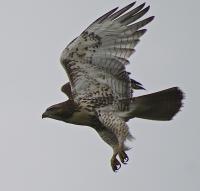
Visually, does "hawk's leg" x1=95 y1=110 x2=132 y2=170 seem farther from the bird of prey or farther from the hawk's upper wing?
the hawk's upper wing

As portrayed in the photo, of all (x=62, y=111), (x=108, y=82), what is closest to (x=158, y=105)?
(x=108, y=82)

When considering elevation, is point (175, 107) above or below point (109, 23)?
below

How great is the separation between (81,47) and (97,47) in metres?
0.22

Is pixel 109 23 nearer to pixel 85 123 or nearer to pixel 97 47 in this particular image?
pixel 97 47

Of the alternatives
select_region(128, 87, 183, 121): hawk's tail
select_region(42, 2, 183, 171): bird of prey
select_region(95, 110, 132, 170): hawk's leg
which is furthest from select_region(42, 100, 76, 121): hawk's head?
select_region(128, 87, 183, 121): hawk's tail

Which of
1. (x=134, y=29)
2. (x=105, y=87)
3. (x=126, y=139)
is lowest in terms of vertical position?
(x=126, y=139)

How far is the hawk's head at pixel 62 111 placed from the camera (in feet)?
35.6

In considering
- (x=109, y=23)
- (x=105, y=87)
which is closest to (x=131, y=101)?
(x=105, y=87)

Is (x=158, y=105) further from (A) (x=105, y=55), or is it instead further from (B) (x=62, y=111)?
(B) (x=62, y=111)

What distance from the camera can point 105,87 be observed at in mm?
10883

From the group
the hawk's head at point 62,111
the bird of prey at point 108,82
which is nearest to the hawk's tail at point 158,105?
the bird of prey at point 108,82

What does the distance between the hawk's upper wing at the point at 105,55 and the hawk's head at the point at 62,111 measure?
0.15m

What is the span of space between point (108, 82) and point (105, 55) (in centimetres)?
36

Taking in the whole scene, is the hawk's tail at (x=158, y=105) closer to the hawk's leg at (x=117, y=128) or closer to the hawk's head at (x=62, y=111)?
the hawk's leg at (x=117, y=128)
